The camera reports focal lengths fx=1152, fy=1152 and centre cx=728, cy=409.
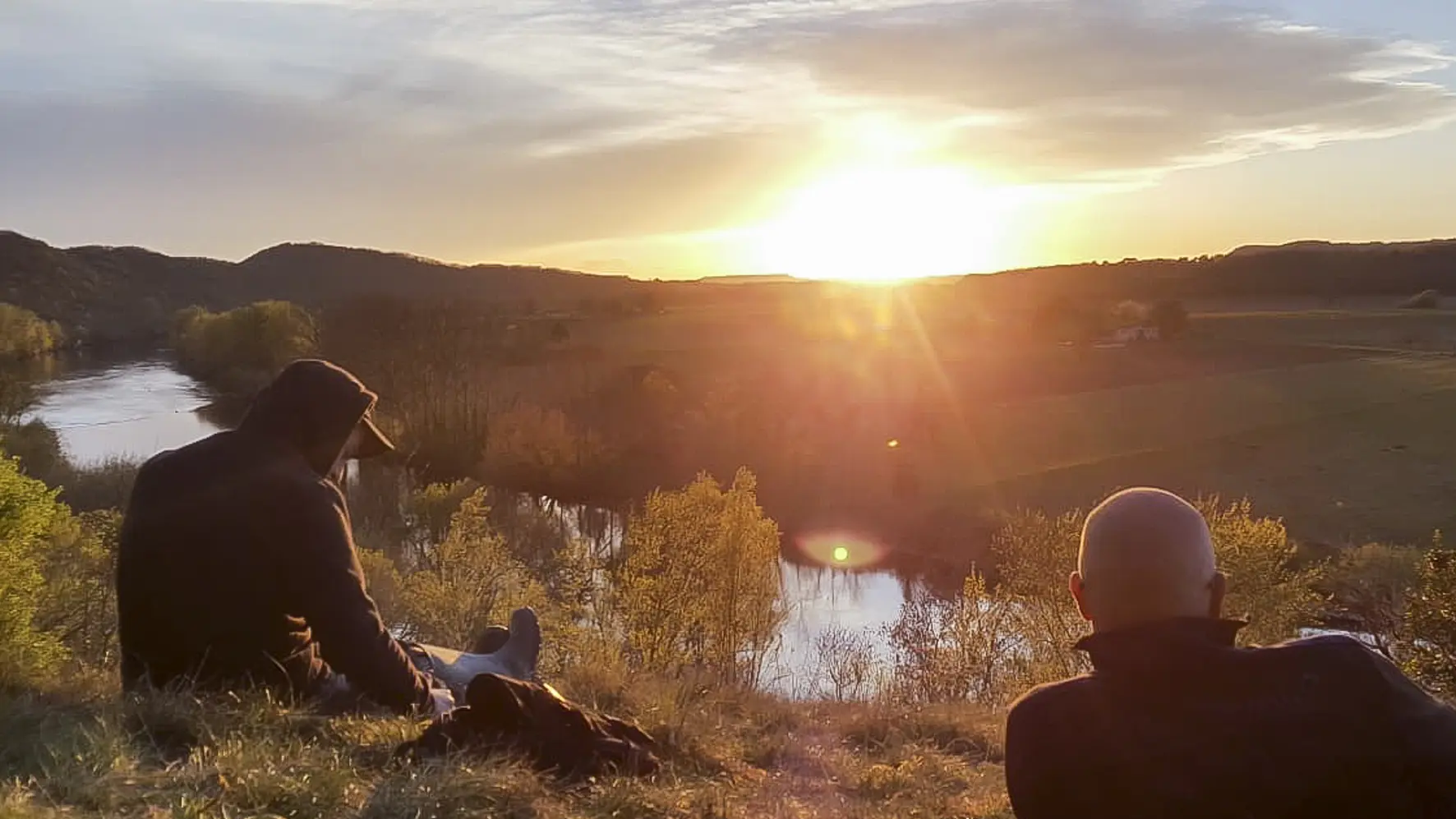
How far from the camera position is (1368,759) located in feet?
6.48

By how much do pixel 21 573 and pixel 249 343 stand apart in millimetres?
56015

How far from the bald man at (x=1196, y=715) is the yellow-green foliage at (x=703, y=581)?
62.4 ft

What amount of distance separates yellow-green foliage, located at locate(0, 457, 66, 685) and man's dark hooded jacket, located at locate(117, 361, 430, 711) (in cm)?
170

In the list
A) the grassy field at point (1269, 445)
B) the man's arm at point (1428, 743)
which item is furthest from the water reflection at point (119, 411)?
the man's arm at point (1428, 743)

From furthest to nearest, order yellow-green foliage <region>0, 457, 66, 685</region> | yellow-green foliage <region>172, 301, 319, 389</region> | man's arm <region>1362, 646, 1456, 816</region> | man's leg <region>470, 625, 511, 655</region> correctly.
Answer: yellow-green foliage <region>172, 301, 319, 389</region> → yellow-green foliage <region>0, 457, 66, 685</region> → man's leg <region>470, 625, 511, 655</region> → man's arm <region>1362, 646, 1456, 816</region>

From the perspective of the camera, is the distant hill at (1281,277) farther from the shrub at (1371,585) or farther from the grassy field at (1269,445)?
the shrub at (1371,585)

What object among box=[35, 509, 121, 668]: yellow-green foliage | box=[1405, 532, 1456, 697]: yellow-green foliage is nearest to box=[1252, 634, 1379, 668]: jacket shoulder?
box=[35, 509, 121, 668]: yellow-green foliage

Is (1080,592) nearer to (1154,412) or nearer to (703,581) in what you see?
(703,581)

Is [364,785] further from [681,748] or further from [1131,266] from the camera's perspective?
[1131,266]

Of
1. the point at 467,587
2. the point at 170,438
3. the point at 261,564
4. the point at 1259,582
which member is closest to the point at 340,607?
the point at 261,564

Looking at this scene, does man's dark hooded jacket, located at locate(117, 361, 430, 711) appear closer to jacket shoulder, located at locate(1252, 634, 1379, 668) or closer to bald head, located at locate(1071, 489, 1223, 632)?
bald head, located at locate(1071, 489, 1223, 632)

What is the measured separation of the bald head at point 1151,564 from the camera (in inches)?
84.1

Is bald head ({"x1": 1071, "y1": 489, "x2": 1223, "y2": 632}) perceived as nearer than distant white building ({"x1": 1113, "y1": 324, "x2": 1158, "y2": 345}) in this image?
Yes

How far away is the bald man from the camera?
1.98m
